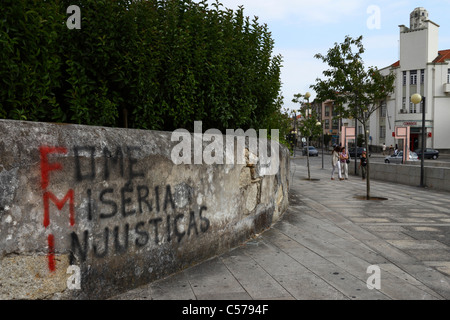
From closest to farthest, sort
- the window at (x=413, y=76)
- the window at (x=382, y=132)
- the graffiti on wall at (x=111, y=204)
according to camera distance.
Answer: the graffiti on wall at (x=111, y=204), the window at (x=413, y=76), the window at (x=382, y=132)

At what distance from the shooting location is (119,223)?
11.5 ft

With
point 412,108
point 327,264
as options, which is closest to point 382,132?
point 412,108

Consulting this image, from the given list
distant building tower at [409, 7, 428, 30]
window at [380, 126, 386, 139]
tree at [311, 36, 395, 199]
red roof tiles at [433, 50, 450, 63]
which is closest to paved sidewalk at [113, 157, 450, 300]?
tree at [311, 36, 395, 199]

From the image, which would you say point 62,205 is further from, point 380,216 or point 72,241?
point 380,216

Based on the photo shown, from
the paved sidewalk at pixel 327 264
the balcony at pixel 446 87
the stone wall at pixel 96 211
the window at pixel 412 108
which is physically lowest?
the paved sidewalk at pixel 327 264

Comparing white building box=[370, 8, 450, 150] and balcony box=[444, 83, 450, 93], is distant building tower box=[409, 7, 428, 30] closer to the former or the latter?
white building box=[370, 8, 450, 150]

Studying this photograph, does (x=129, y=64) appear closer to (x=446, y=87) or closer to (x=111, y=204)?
(x=111, y=204)

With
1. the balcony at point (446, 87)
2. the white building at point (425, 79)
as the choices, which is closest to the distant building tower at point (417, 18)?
the white building at point (425, 79)

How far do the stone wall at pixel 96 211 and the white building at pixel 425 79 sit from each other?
51311 mm

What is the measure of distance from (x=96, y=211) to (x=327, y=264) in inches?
110

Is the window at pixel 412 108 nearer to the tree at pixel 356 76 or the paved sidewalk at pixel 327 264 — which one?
the tree at pixel 356 76

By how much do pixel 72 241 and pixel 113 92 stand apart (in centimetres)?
205

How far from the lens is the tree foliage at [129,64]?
3414 millimetres

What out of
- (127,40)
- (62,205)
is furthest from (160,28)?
(62,205)
